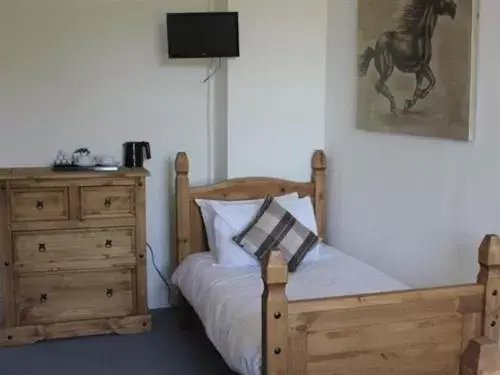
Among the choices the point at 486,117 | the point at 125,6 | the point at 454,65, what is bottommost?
the point at 486,117

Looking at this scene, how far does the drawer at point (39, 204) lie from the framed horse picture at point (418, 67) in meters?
1.73

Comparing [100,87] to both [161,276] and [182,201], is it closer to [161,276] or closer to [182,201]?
[182,201]

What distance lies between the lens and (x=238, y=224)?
4047 millimetres

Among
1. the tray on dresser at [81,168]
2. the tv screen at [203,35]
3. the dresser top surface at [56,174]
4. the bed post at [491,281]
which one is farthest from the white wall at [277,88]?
the bed post at [491,281]

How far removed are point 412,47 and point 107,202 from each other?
188 cm

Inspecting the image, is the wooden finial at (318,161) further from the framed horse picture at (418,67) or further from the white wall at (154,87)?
the framed horse picture at (418,67)

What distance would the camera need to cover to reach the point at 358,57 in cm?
399

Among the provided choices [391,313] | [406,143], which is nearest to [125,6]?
[406,143]

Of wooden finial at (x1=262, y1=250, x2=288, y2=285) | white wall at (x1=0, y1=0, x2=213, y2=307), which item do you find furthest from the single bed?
white wall at (x1=0, y1=0, x2=213, y2=307)

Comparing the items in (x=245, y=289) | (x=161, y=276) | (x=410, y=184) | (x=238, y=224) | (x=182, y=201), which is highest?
(x=410, y=184)

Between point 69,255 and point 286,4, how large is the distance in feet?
6.42

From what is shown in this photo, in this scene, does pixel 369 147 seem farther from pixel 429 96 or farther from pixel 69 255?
pixel 69 255

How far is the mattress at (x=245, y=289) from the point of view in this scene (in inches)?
A: 116

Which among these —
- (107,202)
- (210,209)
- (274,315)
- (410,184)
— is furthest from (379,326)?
(107,202)
